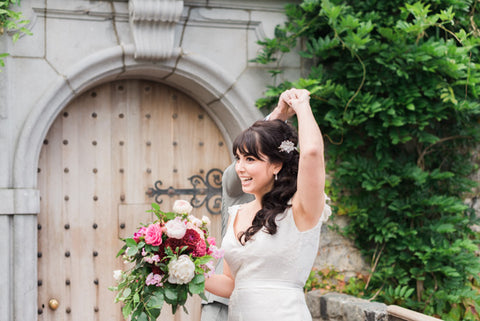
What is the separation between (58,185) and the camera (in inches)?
175

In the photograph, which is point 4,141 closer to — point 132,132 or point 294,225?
point 132,132

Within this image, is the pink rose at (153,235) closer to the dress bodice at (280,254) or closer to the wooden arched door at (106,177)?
the dress bodice at (280,254)

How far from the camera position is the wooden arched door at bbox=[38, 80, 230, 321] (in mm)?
4406

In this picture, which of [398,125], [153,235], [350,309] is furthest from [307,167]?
[398,125]

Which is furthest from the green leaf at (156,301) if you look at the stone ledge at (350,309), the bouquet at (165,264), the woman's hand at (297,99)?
the stone ledge at (350,309)

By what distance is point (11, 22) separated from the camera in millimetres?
3881

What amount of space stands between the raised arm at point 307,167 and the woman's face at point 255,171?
0.15 metres

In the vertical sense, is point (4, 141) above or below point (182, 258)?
above

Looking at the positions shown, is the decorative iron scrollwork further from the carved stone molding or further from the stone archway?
the carved stone molding

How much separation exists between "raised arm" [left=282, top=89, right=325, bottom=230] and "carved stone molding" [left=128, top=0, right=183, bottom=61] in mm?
2108

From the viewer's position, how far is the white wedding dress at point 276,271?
2.32 metres

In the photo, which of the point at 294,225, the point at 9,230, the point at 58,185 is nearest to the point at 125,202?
the point at 58,185

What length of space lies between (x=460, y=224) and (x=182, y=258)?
3.16 m

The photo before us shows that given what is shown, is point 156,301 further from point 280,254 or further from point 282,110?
point 282,110
